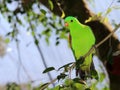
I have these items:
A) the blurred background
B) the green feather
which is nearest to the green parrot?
the green feather

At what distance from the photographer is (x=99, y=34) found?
1.11 m

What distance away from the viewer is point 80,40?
0.63 metres

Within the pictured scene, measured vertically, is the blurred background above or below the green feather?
above

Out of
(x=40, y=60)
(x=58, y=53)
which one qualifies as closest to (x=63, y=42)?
(x=58, y=53)

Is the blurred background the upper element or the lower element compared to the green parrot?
upper

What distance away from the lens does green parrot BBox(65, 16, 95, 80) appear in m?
0.62

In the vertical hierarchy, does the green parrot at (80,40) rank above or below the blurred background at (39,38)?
below

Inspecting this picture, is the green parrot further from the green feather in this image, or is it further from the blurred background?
the blurred background

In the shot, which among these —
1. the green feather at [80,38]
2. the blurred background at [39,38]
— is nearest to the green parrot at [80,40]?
the green feather at [80,38]

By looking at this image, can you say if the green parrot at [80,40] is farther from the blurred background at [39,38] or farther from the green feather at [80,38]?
the blurred background at [39,38]

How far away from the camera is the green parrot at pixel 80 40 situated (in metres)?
0.62

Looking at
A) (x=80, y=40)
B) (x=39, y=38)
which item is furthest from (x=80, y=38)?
(x=39, y=38)

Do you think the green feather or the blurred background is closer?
the green feather

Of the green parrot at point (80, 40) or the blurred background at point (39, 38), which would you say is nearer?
the green parrot at point (80, 40)
